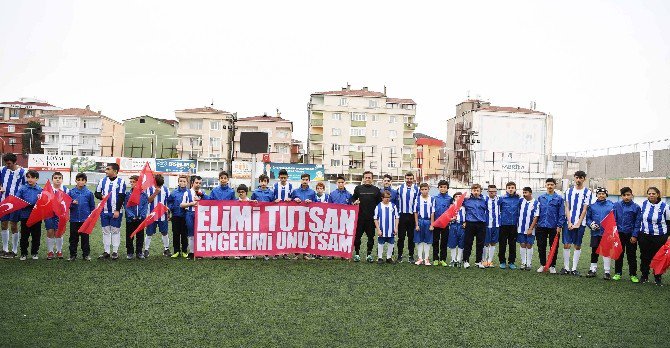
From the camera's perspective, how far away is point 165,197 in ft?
41.5

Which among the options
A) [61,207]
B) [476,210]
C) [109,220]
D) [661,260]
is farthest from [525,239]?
[61,207]

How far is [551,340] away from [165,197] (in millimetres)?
8489

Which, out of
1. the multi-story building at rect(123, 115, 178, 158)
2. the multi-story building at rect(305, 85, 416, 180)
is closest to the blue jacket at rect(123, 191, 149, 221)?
the multi-story building at rect(305, 85, 416, 180)

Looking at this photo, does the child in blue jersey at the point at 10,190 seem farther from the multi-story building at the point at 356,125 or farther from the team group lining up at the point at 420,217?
the multi-story building at the point at 356,125

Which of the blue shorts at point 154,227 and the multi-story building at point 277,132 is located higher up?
the multi-story building at point 277,132

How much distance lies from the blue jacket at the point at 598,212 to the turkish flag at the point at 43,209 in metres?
9.84

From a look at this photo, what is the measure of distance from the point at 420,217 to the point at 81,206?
6465 millimetres

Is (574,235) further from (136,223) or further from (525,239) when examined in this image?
(136,223)

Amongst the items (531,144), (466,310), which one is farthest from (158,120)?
(466,310)

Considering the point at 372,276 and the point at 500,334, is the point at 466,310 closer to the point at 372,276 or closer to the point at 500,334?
the point at 500,334

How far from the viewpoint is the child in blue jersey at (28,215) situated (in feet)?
37.0

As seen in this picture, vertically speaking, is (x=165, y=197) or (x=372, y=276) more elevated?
(x=165, y=197)

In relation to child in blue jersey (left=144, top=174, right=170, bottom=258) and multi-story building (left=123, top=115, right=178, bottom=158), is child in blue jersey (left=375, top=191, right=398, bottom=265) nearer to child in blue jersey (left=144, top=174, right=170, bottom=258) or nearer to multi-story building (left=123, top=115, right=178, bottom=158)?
child in blue jersey (left=144, top=174, right=170, bottom=258)

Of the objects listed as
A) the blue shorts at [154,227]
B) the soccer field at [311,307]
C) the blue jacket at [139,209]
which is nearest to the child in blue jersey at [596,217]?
the soccer field at [311,307]
